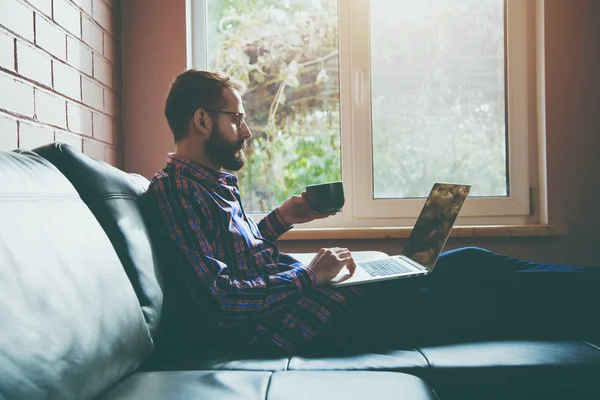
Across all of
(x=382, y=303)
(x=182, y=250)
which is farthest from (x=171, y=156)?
(x=382, y=303)

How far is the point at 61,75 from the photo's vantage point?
1546 mm

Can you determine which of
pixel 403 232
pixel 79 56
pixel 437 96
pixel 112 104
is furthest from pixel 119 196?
pixel 437 96

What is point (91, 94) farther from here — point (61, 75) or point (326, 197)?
point (326, 197)

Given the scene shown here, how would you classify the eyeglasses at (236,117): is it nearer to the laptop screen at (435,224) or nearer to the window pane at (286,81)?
the laptop screen at (435,224)

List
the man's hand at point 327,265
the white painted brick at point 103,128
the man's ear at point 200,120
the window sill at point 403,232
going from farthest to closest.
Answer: the window sill at point 403,232 → the white painted brick at point 103,128 → the man's ear at point 200,120 → the man's hand at point 327,265

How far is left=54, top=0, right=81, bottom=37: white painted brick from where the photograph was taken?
1540mm

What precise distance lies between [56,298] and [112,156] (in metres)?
1.43

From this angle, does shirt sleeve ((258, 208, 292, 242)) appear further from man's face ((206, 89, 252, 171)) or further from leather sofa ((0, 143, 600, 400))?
leather sofa ((0, 143, 600, 400))

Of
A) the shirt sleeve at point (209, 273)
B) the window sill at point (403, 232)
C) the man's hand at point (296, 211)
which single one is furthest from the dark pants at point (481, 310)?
the window sill at point (403, 232)

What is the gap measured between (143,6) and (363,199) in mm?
1231

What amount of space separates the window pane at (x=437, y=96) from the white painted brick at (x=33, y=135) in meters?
1.35

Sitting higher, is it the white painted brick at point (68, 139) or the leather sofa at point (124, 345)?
the white painted brick at point (68, 139)

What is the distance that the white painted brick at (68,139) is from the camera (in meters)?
1.52

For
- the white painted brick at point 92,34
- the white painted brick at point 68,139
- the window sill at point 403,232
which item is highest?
the white painted brick at point 92,34
